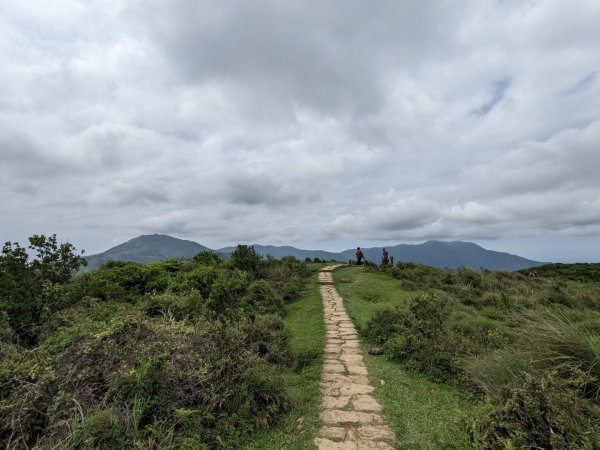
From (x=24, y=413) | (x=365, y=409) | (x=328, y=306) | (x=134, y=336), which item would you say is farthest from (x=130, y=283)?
(x=365, y=409)

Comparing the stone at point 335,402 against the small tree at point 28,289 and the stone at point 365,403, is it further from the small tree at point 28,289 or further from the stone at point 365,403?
the small tree at point 28,289

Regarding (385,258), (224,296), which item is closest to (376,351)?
(224,296)

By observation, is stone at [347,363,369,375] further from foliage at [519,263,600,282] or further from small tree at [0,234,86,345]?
foliage at [519,263,600,282]

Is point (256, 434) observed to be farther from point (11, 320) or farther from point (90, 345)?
point (11, 320)

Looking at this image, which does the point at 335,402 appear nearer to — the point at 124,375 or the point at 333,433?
the point at 333,433

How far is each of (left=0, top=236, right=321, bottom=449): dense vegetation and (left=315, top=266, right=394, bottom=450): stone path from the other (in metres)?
0.64

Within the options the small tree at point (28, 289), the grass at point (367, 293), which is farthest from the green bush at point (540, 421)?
the small tree at point (28, 289)

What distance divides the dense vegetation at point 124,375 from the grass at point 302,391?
0.43 ft

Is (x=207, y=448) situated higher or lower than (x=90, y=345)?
lower

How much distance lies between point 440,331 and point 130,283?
11336 millimetres

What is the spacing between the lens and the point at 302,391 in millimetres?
5969

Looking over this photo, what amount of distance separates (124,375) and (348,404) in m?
3.29

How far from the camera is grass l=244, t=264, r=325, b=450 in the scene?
4466 mm

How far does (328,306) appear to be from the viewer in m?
13.5
